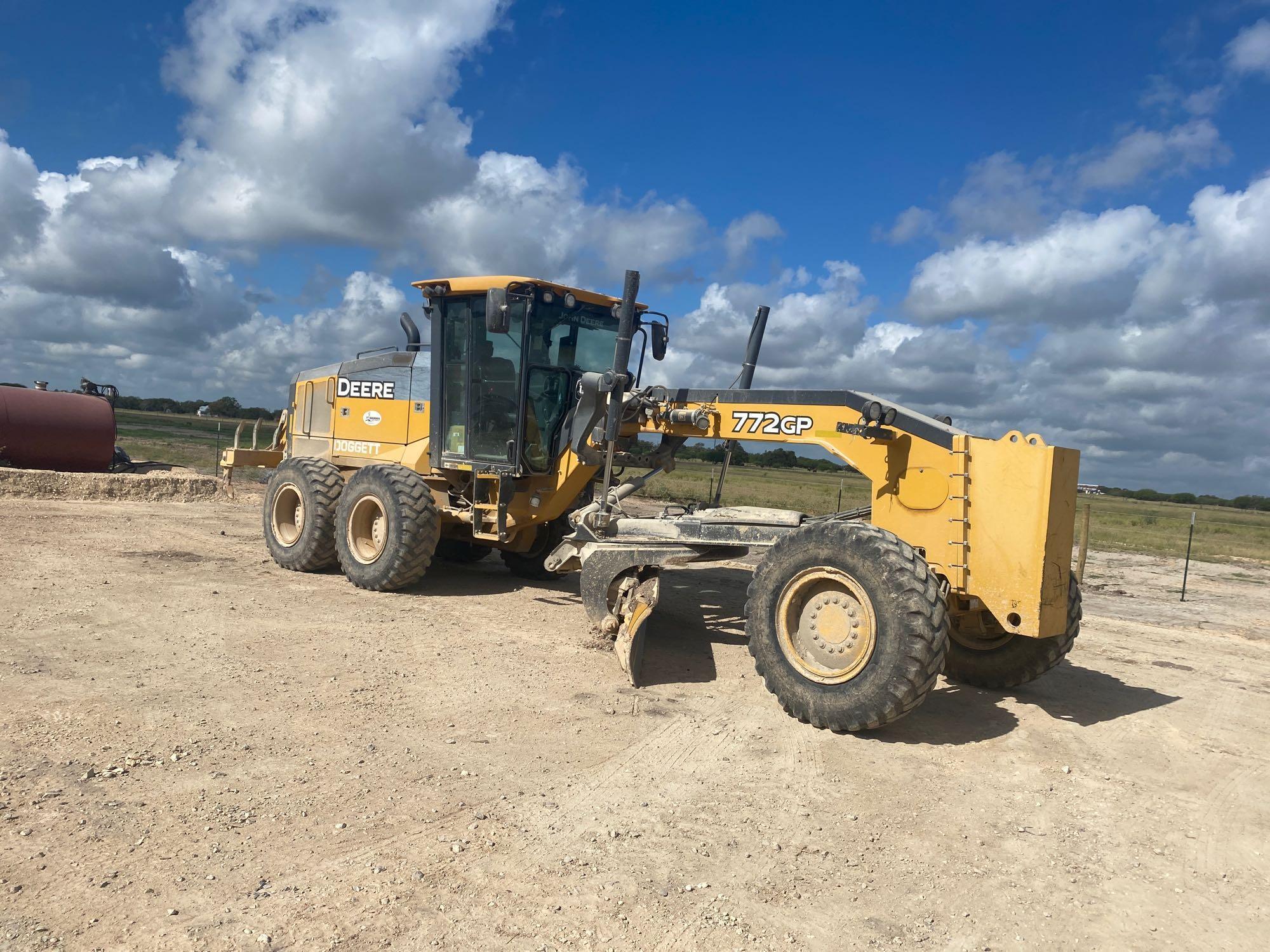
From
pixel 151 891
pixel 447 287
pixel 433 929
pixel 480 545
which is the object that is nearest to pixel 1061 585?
pixel 433 929

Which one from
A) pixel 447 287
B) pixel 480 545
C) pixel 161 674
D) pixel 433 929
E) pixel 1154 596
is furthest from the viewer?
pixel 1154 596

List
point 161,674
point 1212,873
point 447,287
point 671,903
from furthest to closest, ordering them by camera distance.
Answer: point 447,287, point 161,674, point 1212,873, point 671,903

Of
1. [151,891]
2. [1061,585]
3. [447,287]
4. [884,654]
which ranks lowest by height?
[151,891]

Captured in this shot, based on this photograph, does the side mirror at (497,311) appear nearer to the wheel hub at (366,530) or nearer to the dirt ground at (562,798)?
the wheel hub at (366,530)

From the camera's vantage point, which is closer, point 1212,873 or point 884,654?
point 1212,873

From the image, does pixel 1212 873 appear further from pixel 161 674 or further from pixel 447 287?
pixel 447 287

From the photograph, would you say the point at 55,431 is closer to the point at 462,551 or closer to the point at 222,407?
the point at 462,551

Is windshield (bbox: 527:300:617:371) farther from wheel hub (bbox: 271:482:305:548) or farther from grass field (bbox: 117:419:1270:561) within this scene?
grass field (bbox: 117:419:1270:561)

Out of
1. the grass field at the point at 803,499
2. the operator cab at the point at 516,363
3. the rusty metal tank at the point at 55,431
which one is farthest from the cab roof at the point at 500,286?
the rusty metal tank at the point at 55,431

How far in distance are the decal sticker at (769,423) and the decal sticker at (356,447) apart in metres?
5.17

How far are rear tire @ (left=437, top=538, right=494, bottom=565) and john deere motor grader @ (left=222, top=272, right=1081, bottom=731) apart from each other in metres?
0.03

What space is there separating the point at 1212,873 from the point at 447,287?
8.15 m

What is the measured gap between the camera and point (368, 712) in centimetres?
566

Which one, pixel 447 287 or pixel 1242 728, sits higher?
pixel 447 287
